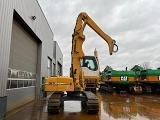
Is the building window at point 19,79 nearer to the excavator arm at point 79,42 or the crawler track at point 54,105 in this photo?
the crawler track at point 54,105

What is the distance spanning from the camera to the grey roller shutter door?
11.7 meters

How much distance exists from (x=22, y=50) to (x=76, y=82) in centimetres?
497

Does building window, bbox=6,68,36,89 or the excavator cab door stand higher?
the excavator cab door

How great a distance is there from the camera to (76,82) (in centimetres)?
1066

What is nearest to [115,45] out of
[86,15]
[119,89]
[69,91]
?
[86,15]

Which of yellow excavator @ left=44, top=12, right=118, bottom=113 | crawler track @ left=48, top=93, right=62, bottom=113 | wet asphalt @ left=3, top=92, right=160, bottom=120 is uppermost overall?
yellow excavator @ left=44, top=12, right=118, bottom=113

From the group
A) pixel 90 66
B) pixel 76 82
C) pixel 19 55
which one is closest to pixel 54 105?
pixel 76 82

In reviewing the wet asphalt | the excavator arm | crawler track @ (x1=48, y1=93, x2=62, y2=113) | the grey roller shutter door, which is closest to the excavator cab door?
the grey roller shutter door

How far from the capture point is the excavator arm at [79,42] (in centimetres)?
1102

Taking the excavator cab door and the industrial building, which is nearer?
the industrial building

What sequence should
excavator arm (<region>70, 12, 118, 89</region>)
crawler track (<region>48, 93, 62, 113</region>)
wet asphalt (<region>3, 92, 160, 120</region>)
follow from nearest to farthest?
wet asphalt (<region>3, 92, 160, 120</region>) → crawler track (<region>48, 93, 62, 113</region>) → excavator arm (<region>70, 12, 118, 89</region>)

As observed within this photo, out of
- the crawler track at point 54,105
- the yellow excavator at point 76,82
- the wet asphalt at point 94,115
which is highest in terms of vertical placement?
the yellow excavator at point 76,82

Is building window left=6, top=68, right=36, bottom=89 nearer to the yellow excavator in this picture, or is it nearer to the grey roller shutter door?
the grey roller shutter door

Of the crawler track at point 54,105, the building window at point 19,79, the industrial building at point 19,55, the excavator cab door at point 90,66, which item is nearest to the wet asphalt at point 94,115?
the crawler track at point 54,105
